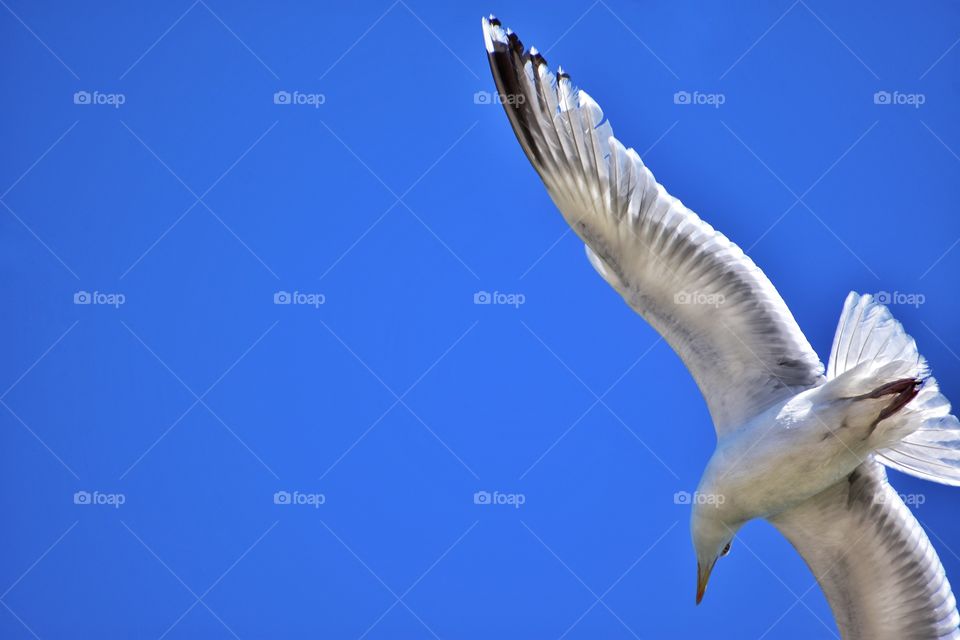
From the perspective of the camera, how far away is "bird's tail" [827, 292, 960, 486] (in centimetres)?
312

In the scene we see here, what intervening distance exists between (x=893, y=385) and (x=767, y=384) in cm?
41

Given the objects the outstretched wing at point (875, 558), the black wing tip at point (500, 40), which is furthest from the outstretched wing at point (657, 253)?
the outstretched wing at point (875, 558)

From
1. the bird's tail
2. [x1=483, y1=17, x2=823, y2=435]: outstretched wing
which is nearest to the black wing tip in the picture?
[x1=483, y1=17, x2=823, y2=435]: outstretched wing

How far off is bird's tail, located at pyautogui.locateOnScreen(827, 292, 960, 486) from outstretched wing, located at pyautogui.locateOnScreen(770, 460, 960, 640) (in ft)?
0.63

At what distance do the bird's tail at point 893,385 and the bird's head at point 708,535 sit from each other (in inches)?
17.9

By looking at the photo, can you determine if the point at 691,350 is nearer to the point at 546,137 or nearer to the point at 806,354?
the point at 806,354

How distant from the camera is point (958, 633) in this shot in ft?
11.7

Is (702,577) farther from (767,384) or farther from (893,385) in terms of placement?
(893,385)

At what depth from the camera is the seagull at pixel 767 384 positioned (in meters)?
3.18

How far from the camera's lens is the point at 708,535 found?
3.51 meters

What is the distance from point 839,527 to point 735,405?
501mm
